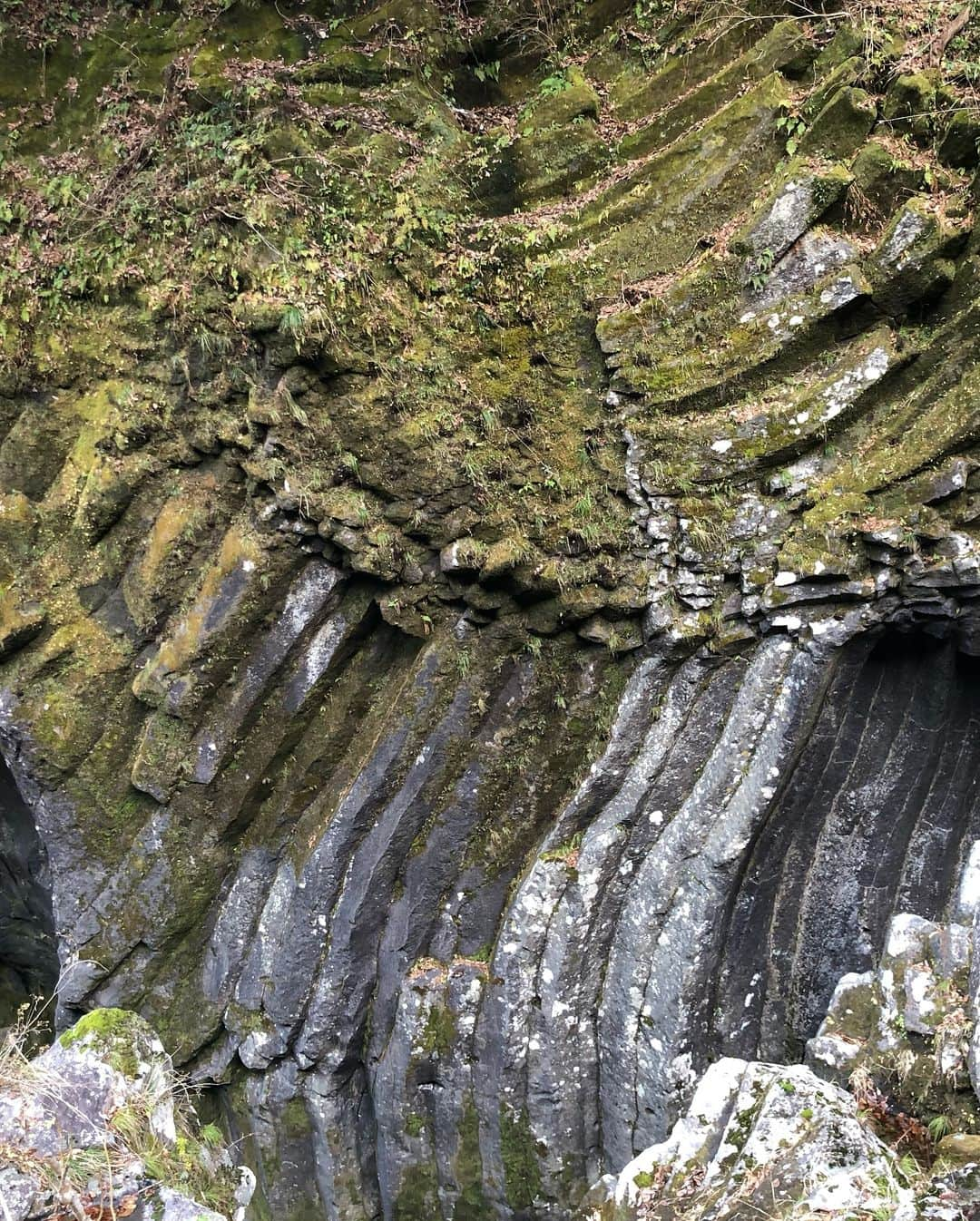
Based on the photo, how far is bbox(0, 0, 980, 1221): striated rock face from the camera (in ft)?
17.2

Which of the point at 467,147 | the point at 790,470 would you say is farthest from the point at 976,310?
the point at 467,147

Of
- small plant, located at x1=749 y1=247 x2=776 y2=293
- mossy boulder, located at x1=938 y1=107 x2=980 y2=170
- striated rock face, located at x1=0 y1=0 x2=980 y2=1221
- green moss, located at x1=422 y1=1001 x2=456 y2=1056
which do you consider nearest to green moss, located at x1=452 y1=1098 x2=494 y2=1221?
striated rock face, located at x1=0 y1=0 x2=980 y2=1221

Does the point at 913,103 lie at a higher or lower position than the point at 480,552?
higher

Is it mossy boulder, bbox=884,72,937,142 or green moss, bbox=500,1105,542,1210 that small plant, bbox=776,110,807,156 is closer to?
mossy boulder, bbox=884,72,937,142

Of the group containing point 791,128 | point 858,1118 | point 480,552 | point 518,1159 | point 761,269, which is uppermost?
point 791,128

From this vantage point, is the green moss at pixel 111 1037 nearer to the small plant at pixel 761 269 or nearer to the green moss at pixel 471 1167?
the green moss at pixel 471 1167

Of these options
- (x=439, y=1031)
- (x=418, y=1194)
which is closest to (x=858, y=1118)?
(x=439, y=1031)

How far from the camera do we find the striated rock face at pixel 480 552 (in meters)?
5.25

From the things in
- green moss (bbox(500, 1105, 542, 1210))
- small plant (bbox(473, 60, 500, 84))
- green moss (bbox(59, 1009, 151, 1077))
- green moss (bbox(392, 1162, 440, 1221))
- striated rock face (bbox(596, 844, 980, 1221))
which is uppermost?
small plant (bbox(473, 60, 500, 84))

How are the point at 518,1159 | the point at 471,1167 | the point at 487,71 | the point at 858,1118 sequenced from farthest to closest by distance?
the point at 487,71 → the point at 471,1167 → the point at 518,1159 → the point at 858,1118

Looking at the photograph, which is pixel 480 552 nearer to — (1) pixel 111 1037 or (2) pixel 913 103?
(1) pixel 111 1037

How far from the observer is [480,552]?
558 centimetres

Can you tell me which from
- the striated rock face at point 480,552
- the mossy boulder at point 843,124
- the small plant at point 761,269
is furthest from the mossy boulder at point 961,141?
the small plant at point 761,269

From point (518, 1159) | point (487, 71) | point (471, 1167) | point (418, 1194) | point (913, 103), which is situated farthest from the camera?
point (487, 71)
